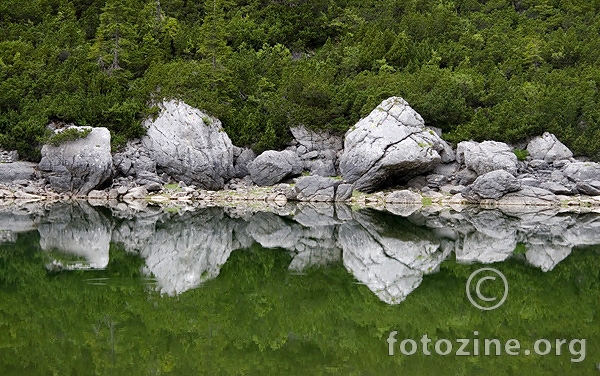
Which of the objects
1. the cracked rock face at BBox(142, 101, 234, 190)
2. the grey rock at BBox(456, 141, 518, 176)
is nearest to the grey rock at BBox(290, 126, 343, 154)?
the cracked rock face at BBox(142, 101, 234, 190)

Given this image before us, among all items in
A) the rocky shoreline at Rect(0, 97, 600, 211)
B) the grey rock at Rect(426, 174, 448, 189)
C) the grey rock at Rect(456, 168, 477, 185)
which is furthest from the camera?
the grey rock at Rect(426, 174, 448, 189)

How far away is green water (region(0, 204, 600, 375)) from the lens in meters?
9.45

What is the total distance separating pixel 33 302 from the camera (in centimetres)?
1270

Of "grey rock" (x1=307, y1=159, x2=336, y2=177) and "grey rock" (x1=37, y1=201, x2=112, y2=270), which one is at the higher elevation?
"grey rock" (x1=37, y1=201, x2=112, y2=270)

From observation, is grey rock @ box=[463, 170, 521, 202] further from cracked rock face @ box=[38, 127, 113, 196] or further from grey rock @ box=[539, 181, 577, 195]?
cracked rock face @ box=[38, 127, 113, 196]

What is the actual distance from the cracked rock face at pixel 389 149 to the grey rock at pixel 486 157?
1256 millimetres

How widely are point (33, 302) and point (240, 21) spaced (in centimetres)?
5132

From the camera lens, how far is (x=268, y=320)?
475 inches

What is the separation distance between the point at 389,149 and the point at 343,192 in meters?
3.98

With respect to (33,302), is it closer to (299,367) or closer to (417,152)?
(299,367)

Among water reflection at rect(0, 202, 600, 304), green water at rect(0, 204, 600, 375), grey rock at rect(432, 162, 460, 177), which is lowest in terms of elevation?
grey rock at rect(432, 162, 460, 177)

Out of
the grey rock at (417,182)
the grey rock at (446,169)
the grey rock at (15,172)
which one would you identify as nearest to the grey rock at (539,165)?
the grey rock at (446,169)

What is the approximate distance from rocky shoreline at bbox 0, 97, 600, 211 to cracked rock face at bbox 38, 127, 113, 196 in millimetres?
62

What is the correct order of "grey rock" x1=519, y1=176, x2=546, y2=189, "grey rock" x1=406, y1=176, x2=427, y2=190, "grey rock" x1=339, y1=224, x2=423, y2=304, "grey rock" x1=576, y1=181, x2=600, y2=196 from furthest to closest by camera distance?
1. "grey rock" x1=406, y1=176, x2=427, y2=190
2. "grey rock" x1=519, y1=176, x2=546, y2=189
3. "grey rock" x1=576, y1=181, x2=600, y2=196
4. "grey rock" x1=339, y1=224, x2=423, y2=304
